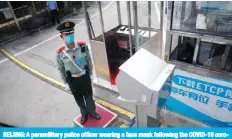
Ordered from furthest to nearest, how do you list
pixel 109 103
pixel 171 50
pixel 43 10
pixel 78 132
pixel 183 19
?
pixel 43 10, pixel 109 103, pixel 171 50, pixel 183 19, pixel 78 132

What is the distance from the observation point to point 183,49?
11.2 ft

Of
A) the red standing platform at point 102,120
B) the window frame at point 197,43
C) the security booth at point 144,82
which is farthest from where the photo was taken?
the red standing platform at point 102,120

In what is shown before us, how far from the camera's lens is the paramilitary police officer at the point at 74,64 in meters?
2.84

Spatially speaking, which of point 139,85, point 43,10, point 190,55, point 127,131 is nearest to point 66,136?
point 127,131

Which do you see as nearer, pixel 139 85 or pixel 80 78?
pixel 139 85

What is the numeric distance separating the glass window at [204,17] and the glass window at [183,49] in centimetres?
40

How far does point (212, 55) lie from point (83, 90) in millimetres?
2365

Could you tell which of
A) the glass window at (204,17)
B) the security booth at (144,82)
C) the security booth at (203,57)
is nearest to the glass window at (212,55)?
the security booth at (203,57)

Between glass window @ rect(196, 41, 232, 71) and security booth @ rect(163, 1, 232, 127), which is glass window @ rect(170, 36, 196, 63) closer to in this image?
security booth @ rect(163, 1, 232, 127)

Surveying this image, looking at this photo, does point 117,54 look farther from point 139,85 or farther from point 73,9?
point 73,9

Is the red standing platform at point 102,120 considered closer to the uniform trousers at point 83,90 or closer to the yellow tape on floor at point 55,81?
the uniform trousers at point 83,90

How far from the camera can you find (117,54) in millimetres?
4590

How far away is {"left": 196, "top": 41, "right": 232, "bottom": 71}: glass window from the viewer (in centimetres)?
302

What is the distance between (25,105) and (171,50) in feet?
12.3
